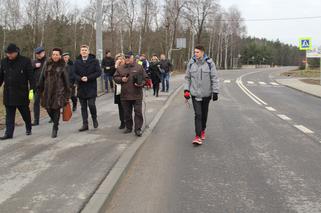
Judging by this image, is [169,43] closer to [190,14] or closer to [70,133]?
[190,14]

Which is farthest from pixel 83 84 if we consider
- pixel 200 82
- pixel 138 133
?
pixel 200 82

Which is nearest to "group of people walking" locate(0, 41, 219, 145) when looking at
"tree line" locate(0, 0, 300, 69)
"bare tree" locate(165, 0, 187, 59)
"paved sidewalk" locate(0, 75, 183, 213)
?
"paved sidewalk" locate(0, 75, 183, 213)

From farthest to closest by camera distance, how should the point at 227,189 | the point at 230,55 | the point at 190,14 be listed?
the point at 230,55 → the point at 190,14 → the point at 227,189

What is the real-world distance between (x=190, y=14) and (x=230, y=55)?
4611 centimetres

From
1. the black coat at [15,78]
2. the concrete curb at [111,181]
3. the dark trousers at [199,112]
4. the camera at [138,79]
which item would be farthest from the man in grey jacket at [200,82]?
the black coat at [15,78]

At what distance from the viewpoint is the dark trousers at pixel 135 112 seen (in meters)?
8.84

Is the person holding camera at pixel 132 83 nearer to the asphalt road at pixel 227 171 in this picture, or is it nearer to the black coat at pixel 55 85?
the asphalt road at pixel 227 171

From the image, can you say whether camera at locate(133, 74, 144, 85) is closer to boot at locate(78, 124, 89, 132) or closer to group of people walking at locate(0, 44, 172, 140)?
group of people walking at locate(0, 44, 172, 140)

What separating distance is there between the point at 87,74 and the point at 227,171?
417 cm

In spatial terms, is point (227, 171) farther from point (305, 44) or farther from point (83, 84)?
point (305, 44)

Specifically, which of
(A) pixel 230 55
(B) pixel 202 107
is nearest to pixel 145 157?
(B) pixel 202 107

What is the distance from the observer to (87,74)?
9.19 metres

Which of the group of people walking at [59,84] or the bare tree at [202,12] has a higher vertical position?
the bare tree at [202,12]

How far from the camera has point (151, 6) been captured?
2341 inches
